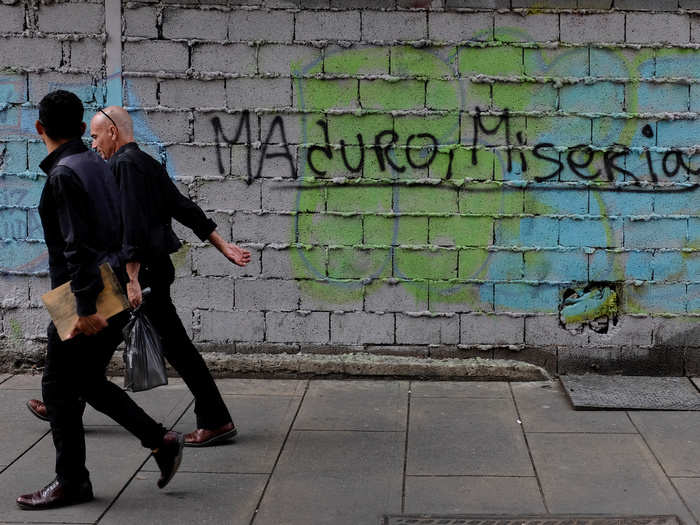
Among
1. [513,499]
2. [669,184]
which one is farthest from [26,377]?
[669,184]

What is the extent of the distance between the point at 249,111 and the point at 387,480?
2814 millimetres

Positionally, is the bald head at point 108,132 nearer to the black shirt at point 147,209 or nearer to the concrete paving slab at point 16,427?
the black shirt at point 147,209

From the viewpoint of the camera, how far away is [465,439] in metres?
5.65

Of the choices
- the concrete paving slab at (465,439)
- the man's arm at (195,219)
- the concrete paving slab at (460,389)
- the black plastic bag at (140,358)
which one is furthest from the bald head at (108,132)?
the concrete paving slab at (460,389)

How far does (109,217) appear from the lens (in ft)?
15.3

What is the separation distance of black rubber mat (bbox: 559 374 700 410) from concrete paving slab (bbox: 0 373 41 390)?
11.5 ft

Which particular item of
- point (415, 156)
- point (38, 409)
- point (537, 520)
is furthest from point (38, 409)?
point (537, 520)

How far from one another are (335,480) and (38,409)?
1944 mm

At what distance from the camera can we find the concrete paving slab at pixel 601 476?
15.3 feet

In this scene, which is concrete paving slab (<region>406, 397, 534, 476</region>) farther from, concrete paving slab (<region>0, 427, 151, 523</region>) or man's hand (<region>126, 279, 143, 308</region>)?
man's hand (<region>126, 279, 143, 308</region>)

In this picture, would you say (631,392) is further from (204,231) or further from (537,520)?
(204,231)

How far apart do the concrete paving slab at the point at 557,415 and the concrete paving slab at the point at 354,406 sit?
0.74 m

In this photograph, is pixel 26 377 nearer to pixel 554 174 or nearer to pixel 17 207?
pixel 17 207

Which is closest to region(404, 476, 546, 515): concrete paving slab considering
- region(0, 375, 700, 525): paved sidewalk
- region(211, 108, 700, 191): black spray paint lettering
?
region(0, 375, 700, 525): paved sidewalk
